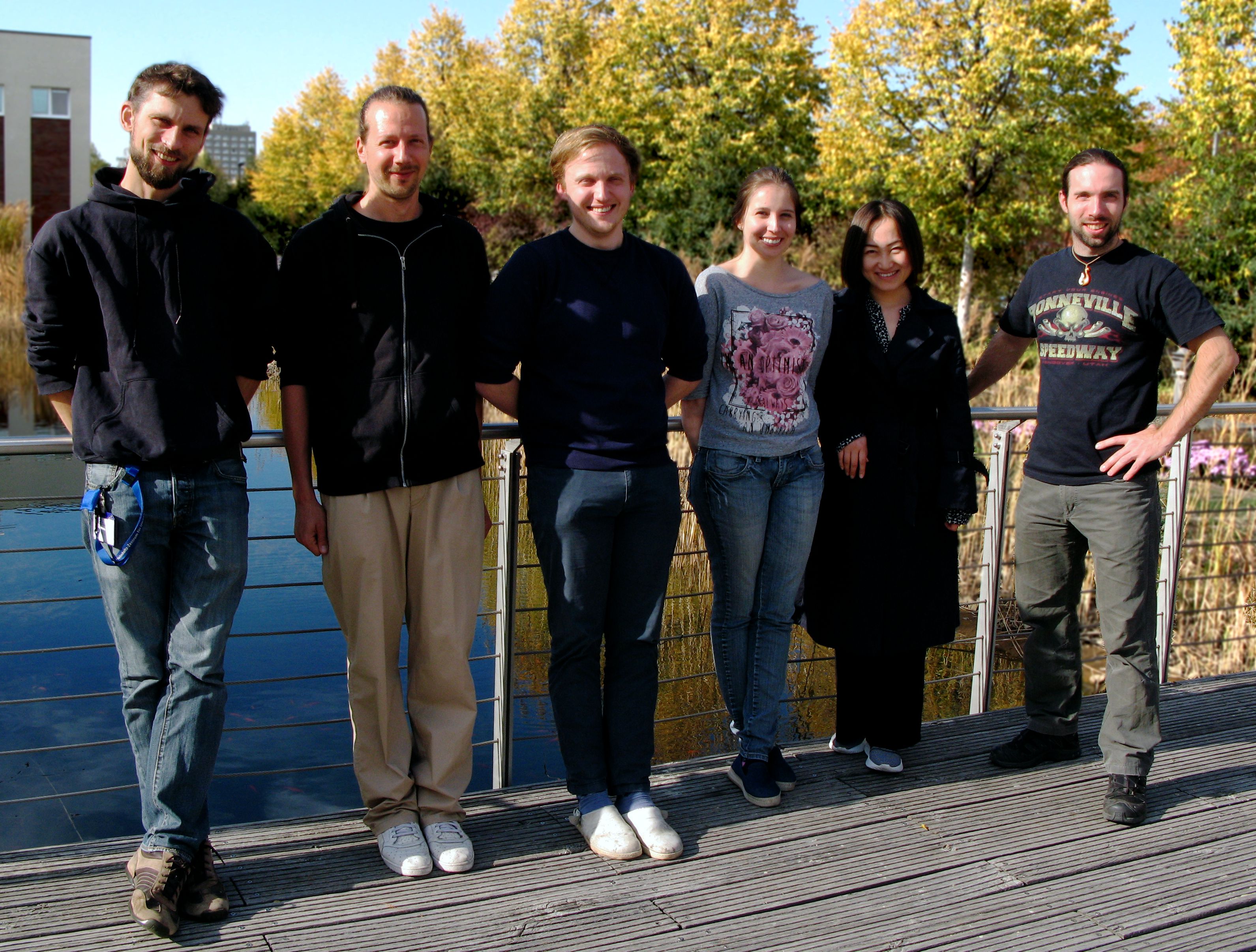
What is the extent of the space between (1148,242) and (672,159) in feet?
46.3

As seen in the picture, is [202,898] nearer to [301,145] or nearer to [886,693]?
[886,693]

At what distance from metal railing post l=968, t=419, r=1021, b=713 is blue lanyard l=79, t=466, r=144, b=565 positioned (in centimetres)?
254

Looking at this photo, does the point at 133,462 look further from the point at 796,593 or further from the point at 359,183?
the point at 796,593

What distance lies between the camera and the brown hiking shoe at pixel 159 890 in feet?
7.18

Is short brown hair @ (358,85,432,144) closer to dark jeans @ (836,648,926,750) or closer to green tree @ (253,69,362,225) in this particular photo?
dark jeans @ (836,648,926,750)

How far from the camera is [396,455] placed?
248 cm

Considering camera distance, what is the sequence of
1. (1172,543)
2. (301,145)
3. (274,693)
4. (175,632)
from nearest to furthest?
(175,632) < (1172,543) < (274,693) < (301,145)

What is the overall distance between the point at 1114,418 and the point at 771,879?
1.50 m

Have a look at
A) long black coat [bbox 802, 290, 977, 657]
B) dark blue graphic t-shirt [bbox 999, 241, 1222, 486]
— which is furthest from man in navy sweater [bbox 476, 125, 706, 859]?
dark blue graphic t-shirt [bbox 999, 241, 1222, 486]

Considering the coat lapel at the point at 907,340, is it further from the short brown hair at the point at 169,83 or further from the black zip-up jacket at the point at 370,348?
the short brown hair at the point at 169,83

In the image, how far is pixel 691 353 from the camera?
2.70 meters

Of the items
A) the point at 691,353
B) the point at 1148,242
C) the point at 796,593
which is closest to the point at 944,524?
the point at 796,593

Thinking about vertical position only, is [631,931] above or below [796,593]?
below

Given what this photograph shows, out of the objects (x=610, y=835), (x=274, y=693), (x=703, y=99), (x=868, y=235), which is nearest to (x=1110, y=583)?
(x=868, y=235)
